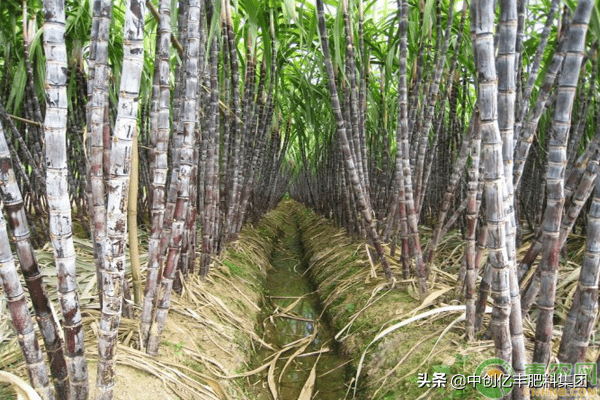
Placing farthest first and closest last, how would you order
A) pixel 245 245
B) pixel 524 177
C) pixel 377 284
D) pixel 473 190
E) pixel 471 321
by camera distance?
pixel 245 245
pixel 524 177
pixel 377 284
pixel 471 321
pixel 473 190

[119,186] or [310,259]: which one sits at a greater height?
[119,186]

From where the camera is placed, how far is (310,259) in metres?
2.83

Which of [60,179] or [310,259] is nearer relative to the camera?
[60,179]

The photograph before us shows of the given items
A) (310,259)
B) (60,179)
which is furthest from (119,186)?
(310,259)

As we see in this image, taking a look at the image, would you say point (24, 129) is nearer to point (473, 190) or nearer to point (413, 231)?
point (413, 231)

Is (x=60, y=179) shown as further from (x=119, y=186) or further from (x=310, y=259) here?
(x=310, y=259)

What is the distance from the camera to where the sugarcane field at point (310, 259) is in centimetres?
68

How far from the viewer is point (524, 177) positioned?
226cm

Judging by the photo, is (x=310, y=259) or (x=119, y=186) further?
(x=310, y=259)

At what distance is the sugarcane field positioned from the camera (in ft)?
2.24

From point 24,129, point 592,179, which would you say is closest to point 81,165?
point 24,129

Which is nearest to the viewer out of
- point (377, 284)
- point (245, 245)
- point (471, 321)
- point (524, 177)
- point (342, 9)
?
point (471, 321)

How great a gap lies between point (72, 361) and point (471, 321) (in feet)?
3.24

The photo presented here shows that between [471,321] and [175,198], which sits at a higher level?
[175,198]
